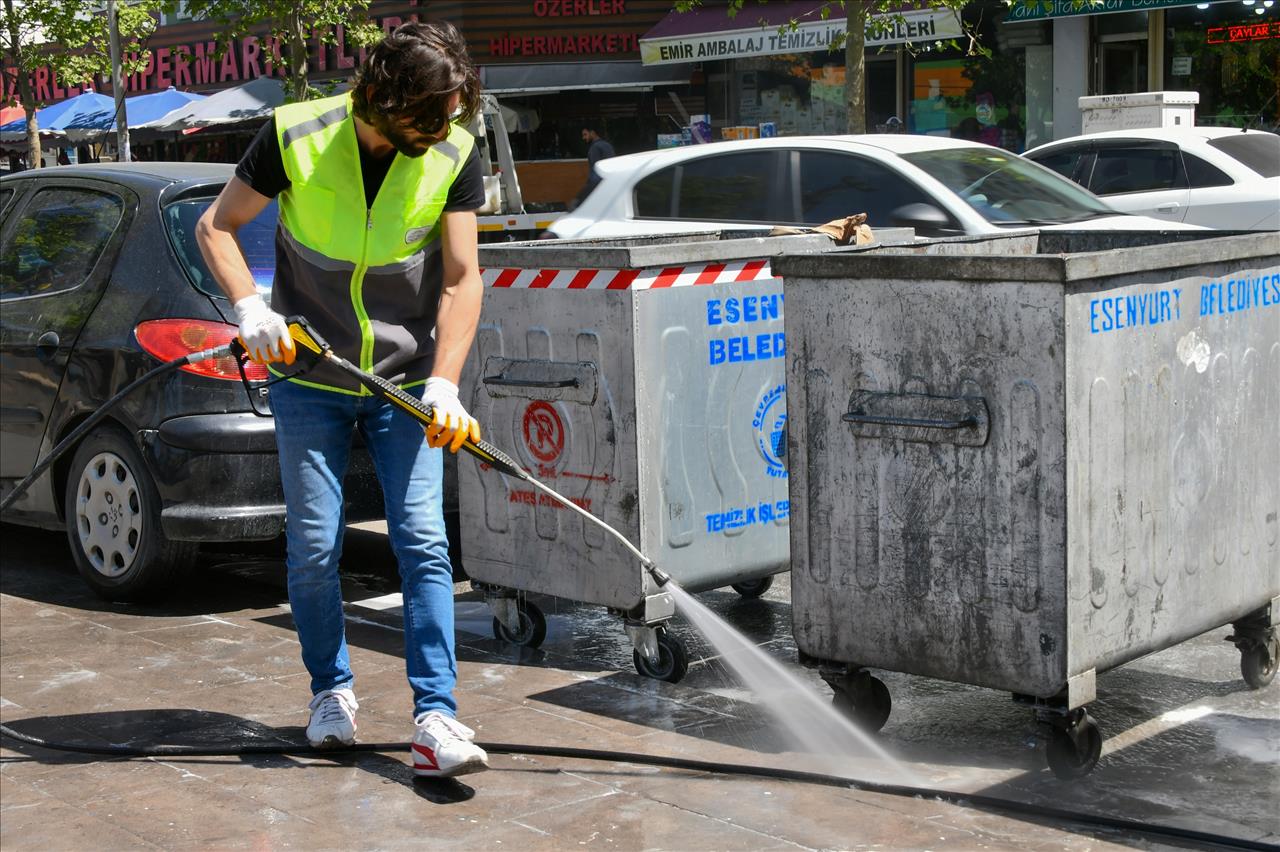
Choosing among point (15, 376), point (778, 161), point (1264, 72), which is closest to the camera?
point (15, 376)

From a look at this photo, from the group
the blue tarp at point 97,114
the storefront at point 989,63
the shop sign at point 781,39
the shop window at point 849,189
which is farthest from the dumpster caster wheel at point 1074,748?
the blue tarp at point 97,114

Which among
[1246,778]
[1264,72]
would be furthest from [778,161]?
[1264,72]

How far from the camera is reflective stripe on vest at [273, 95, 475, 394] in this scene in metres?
4.31

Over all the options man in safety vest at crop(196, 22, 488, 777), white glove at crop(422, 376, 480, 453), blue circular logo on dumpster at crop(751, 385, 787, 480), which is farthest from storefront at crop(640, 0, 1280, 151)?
white glove at crop(422, 376, 480, 453)

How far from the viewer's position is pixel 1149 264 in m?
4.24

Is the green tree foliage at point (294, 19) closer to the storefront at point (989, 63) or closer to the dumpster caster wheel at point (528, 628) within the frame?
the storefront at point (989, 63)

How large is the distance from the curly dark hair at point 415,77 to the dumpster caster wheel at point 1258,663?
2781 millimetres

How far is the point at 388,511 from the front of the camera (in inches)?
176

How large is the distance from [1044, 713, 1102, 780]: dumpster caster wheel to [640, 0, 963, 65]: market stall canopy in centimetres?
1669

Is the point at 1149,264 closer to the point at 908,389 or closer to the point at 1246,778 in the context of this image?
the point at 908,389

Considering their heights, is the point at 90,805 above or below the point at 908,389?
below

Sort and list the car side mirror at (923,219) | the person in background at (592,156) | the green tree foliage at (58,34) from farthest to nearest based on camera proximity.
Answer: the green tree foliage at (58,34)
the person in background at (592,156)
the car side mirror at (923,219)

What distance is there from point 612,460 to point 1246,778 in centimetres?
207

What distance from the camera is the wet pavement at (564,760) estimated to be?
3977mm
